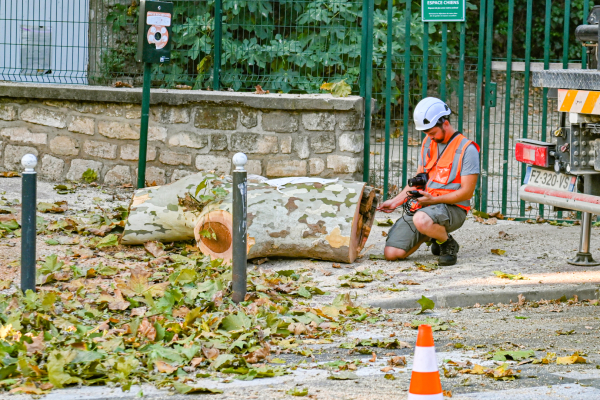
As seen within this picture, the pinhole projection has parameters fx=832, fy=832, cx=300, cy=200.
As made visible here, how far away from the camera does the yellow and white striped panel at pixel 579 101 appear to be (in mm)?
5273

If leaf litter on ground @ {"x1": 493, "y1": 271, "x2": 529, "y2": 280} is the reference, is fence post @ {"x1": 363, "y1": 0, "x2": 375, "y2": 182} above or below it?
above

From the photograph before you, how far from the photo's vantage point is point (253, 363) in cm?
412

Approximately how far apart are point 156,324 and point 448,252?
2.79 meters

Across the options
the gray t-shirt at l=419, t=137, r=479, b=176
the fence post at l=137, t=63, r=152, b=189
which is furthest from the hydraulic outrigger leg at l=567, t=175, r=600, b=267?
the fence post at l=137, t=63, r=152, b=189

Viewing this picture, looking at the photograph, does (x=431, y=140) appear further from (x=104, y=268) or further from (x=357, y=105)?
(x=104, y=268)

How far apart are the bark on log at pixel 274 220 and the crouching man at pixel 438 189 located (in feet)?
0.94

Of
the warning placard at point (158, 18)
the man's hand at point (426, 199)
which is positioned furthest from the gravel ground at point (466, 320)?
the warning placard at point (158, 18)

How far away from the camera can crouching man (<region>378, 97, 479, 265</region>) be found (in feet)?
20.6

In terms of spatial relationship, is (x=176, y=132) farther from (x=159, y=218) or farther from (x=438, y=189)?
(x=438, y=189)

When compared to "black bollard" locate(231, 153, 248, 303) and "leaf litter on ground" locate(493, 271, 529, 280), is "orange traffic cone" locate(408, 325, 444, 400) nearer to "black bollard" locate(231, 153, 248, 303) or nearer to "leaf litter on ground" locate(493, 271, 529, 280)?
"black bollard" locate(231, 153, 248, 303)

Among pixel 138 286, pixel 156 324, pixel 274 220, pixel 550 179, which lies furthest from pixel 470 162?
pixel 156 324

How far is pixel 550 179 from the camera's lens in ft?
19.2

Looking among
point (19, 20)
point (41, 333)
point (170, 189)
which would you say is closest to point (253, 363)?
point (41, 333)

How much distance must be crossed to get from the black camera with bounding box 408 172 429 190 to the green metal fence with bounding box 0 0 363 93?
89.4 inches
